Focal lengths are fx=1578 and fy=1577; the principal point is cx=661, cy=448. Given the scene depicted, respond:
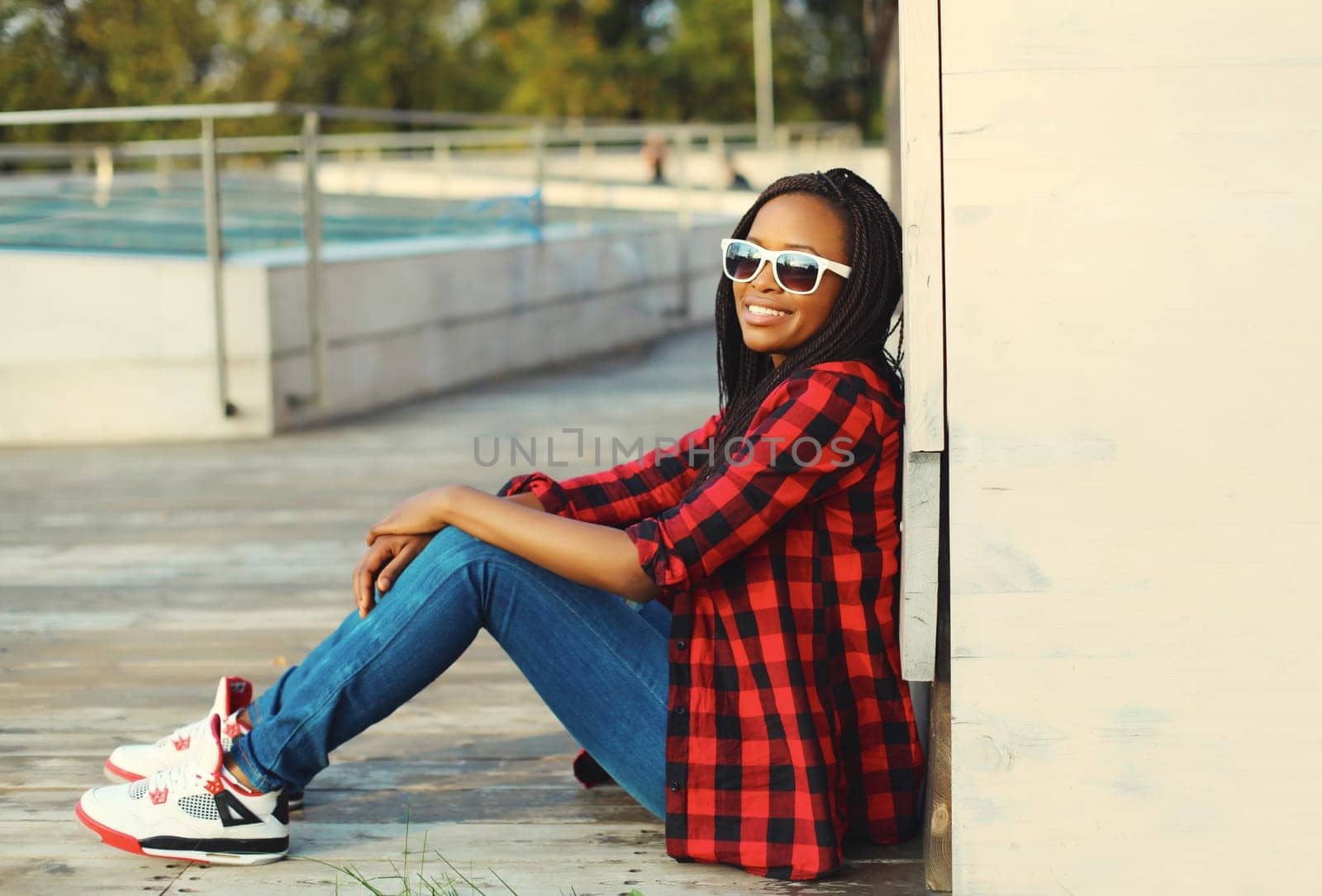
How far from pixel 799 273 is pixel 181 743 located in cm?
132

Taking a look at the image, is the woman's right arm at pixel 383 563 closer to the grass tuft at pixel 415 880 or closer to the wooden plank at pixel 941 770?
the grass tuft at pixel 415 880

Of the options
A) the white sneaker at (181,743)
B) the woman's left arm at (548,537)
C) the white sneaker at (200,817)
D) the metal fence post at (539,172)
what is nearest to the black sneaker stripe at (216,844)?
the white sneaker at (200,817)

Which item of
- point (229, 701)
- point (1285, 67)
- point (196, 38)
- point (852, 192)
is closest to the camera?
point (1285, 67)

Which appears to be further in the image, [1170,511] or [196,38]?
[196,38]

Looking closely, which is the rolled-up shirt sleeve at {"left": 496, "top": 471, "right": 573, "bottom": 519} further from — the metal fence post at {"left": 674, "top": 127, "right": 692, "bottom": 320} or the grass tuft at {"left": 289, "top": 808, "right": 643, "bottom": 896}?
the metal fence post at {"left": 674, "top": 127, "right": 692, "bottom": 320}

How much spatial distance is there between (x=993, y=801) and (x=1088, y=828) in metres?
0.13

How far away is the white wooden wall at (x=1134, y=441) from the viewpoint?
205cm

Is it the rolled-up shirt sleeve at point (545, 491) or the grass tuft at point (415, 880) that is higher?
the rolled-up shirt sleeve at point (545, 491)

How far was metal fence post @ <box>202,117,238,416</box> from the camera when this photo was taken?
271 inches

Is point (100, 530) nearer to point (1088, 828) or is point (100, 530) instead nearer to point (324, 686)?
point (324, 686)

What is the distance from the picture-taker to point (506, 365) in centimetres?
967

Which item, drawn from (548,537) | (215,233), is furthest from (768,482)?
(215,233)

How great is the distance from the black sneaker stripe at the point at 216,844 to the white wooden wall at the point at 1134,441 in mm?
1083

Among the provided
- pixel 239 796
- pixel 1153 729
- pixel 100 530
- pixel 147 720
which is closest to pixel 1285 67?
pixel 1153 729
